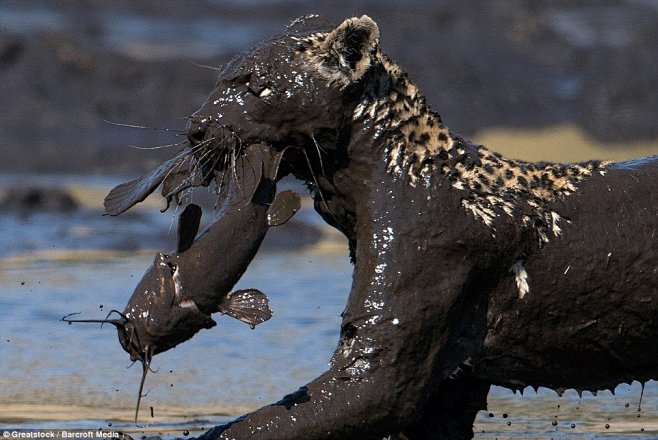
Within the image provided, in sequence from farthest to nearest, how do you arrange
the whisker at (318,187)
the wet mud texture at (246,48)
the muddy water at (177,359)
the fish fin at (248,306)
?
the wet mud texture at (246,48)
the muddy water at (177,359)
the whisker at (318,187)
the fish fin at (248,306)

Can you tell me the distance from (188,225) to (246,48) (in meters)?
15.0

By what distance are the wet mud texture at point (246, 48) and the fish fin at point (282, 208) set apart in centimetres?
1002

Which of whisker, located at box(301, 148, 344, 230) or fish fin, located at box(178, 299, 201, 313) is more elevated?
whisker, located at box(301, 148, 344, 230)

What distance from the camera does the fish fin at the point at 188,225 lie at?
546 cm

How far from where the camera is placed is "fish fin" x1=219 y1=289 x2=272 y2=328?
17.8 feet

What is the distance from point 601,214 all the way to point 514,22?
15.9m

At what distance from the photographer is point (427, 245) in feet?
19.1

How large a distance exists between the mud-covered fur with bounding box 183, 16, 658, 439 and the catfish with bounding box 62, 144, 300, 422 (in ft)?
0.58

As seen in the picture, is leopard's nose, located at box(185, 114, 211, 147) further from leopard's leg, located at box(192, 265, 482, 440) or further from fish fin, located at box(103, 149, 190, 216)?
leopard's leg, located at box(192, 265, 482, 440)

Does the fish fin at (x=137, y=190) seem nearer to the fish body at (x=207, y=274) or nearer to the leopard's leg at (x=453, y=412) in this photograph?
the fish body at (x=207, y=274)

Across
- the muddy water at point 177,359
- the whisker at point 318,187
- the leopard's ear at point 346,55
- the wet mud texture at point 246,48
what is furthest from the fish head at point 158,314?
the wet mud texture at point 246,48

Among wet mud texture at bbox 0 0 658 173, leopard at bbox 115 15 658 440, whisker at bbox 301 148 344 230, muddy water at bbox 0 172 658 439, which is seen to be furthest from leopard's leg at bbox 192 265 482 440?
wet mud texture at bbox 0 0 658 173

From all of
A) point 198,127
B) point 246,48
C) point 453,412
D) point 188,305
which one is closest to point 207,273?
point 188,305

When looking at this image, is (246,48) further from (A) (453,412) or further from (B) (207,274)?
(B) (207,274)
